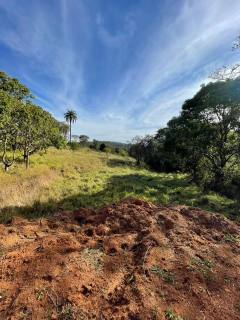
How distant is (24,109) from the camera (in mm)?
17422

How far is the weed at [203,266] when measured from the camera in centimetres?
473

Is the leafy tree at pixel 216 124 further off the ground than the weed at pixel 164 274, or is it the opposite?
the leafy tree at pixel 216 124

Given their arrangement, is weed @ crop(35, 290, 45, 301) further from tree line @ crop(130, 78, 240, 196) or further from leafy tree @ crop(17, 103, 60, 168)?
leafy tree @ crop(17, 103, 60, 168)

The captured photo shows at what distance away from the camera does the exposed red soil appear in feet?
11.9

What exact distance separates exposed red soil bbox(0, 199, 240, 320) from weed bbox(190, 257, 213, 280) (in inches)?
0.8

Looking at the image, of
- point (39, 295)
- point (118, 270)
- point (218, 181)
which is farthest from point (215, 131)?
point (39, 295)

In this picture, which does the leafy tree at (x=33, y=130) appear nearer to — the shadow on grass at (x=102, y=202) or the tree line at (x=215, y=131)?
the shadow on grass at (x=102, y=202)

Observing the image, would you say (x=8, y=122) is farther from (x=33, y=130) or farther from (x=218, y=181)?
(x=218, y=181)

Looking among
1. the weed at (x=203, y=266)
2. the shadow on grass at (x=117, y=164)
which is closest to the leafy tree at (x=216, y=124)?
the weed at (x=203, y=266)

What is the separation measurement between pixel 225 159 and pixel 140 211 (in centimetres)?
1110

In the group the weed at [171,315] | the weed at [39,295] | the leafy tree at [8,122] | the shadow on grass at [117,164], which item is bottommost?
the weed at [171,315]

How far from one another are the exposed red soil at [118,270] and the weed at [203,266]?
0.07ft

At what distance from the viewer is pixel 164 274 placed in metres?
4.58

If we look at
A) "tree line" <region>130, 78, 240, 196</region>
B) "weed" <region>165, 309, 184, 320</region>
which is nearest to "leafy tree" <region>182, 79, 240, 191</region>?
"tree line" <region>130, 78, 240, 196</region>
